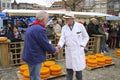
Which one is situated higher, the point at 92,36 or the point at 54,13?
the point at 54,13

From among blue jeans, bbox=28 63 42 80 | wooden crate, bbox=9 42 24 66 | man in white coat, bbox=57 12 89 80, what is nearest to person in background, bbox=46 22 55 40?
wooden crate, bbox=9 42 24 66

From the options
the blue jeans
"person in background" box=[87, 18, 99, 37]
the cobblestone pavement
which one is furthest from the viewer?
"person in background" box=[87, 18, 99, 37]

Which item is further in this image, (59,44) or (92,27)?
(92,27)

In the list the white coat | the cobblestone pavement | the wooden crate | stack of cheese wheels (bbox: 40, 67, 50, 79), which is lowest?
the cobblestone pavement

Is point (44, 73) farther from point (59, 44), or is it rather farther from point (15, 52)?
point (15, 52)

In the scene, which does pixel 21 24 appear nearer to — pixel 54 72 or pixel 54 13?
pixel 54 13

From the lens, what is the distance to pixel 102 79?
207 inches

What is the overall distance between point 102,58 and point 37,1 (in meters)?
5.13

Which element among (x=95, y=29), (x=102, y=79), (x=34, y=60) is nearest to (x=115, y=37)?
(x=95, y=29)

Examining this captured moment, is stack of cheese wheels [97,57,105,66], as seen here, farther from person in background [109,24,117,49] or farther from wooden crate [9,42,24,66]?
person in background [109,24,117,49]

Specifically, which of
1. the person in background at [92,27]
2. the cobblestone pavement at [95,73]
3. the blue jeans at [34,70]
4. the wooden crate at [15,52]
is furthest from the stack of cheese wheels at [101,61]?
the blue jeans at [34,70]

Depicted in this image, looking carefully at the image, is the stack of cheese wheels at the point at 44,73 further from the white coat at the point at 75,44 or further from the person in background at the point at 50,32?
the person in background at the point at 50,32

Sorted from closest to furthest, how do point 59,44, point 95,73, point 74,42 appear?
1. point 74,42
2. point 59,44
3. point 95,73

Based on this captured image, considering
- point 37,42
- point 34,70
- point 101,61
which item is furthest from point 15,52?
point 37,42
